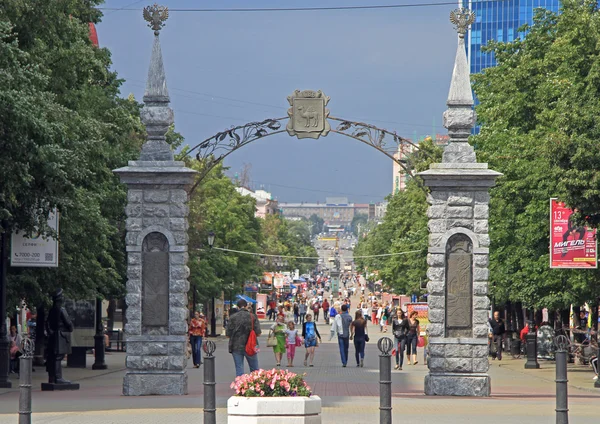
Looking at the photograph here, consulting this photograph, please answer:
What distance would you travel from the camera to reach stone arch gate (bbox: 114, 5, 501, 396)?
22375 millimetres

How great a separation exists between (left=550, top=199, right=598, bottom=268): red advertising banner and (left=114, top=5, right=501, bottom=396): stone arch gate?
25.2 feet

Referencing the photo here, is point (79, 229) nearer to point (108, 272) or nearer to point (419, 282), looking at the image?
point (108, 272)

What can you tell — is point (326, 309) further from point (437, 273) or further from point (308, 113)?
point (437, 273)

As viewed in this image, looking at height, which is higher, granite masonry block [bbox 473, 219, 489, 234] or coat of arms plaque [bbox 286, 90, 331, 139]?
coat of arms plaque [bbox 286, 90, 331, 139]

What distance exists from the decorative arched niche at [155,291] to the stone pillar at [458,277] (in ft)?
16.5

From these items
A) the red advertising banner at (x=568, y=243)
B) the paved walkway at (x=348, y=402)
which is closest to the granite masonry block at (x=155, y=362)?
the paved walkway at (x=348, y=402)

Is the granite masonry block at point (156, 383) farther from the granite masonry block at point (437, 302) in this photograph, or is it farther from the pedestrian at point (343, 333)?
the pedestrian at point (343, 333)

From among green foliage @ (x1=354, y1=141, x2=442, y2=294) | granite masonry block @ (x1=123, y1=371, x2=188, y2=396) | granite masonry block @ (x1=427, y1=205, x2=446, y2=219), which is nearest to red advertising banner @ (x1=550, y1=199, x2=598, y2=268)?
granite masonry block @ (x1=427, y1=205, x2=446, y2=219)

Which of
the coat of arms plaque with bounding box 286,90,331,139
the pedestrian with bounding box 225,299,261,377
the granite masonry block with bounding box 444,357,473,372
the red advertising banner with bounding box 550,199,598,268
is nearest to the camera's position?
the granite masonry block with bounding box 444,357,473,372

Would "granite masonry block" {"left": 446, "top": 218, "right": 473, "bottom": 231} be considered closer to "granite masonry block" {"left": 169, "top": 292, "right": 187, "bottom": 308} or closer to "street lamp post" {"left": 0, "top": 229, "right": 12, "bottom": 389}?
"granite masonry block" {"left": 169, "top": 292, "right": 187, "bottom": 308}

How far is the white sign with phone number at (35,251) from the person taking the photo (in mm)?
25922

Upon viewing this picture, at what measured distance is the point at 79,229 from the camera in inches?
1118

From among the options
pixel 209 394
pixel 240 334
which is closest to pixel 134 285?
pixel 240 334

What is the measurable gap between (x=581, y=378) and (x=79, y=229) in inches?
548
